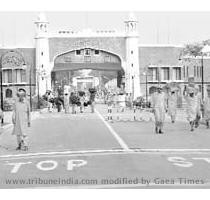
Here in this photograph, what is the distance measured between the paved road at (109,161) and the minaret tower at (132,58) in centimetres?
6530

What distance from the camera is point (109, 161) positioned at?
11625 millimetres

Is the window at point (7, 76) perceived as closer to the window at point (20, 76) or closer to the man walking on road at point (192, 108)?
the window at point (20, 76)

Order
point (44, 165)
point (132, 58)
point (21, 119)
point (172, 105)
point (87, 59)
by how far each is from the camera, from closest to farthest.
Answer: point (44, 165), point (21, 119), point (172, 105), point (87, 59), point (132, 58)

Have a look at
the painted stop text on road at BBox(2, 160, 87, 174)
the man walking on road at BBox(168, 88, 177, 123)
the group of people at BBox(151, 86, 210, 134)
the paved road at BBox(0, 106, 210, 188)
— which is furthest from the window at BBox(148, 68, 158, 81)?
the painted stop text on road at BBox(2, 160, 87, 174)

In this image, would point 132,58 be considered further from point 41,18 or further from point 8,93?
point 8,93

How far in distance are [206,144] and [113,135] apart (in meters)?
3.89

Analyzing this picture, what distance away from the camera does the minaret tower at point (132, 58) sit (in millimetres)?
83988

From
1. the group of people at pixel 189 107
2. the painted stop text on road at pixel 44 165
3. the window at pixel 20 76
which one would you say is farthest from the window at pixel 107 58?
the painted stop text on road at pixel 44 165

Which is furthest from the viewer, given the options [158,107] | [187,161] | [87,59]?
[87,59]

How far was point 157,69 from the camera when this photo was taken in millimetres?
87062

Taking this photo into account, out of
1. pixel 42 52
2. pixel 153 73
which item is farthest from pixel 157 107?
pixel 153 73

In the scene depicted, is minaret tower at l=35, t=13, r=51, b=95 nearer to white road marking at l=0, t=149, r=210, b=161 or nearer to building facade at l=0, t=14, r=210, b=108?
building facade at l=0, t=14, r=210, b=108

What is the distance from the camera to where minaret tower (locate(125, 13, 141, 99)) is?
276ft

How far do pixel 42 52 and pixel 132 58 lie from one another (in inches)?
555
